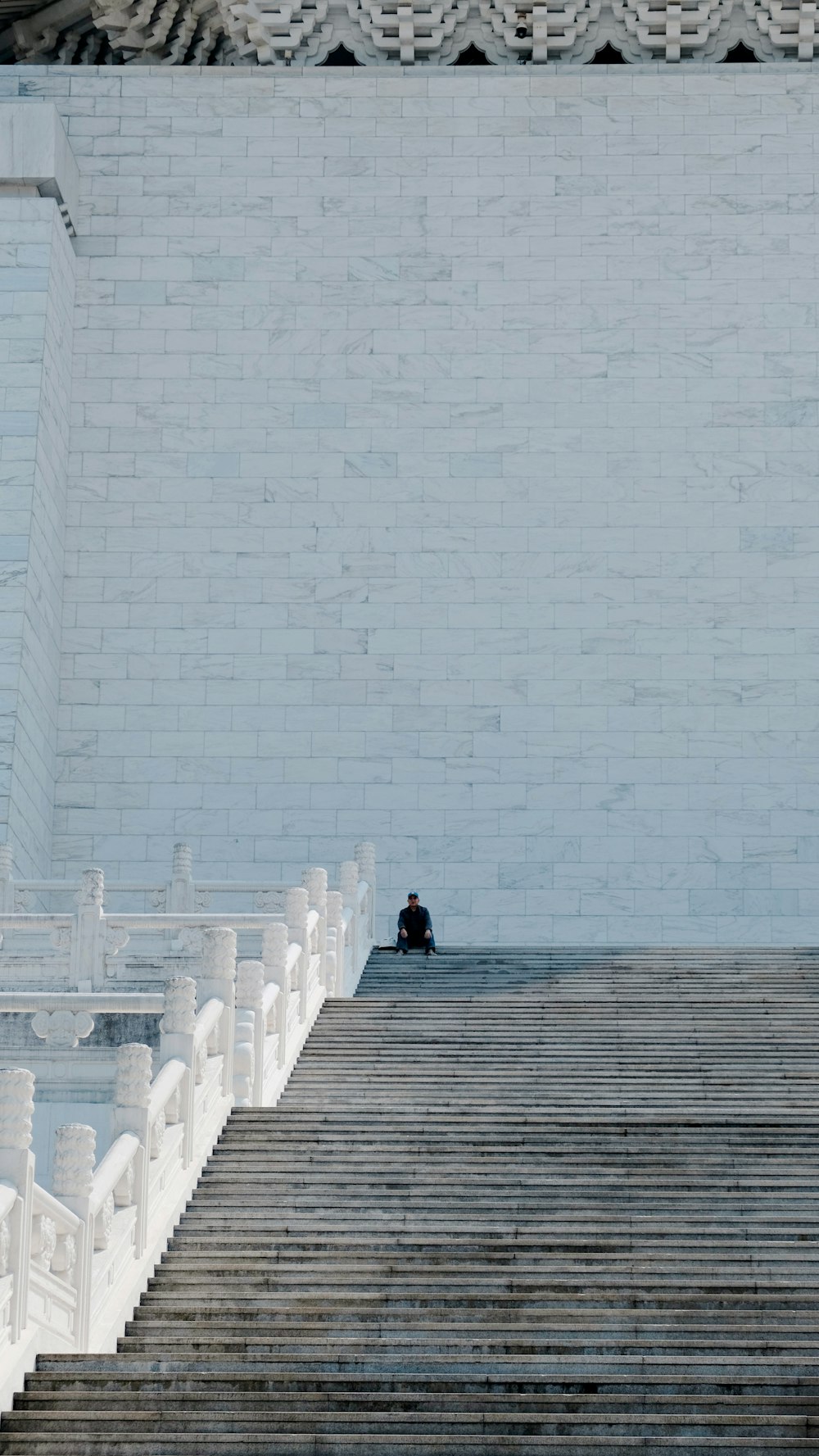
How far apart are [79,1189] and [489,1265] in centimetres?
162

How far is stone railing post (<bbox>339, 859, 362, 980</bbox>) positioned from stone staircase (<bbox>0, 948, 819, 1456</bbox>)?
6.44 feet

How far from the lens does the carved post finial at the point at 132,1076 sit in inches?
328

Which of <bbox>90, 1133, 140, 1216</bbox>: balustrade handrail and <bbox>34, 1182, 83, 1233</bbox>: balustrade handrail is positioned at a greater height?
<bbox>90, 1133, 140, 1216</bbox>: balustrade handrail

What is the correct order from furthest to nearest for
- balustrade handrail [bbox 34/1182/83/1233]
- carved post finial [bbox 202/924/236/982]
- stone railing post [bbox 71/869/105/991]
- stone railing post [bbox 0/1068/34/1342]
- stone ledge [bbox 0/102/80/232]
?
stone ledge [bbox 0/102/80/232] → stone railing post [bbox 71/869/105/991] → carved post finial [bbox 202/924/236/982] → balustrade handrail [bbox 34/1182/83/1233] → stone railing post [bbox 0/1068/34/1342]

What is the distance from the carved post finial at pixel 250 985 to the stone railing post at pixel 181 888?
406 centimetres

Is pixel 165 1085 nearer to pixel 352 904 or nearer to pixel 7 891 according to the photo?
pixel 352 904

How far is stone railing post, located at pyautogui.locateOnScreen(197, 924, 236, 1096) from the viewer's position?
1009 centimetres

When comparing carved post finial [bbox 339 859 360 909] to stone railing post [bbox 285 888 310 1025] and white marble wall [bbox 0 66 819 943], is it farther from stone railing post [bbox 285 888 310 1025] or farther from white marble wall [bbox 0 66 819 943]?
white marble wall [bbox 0 66 819 943]

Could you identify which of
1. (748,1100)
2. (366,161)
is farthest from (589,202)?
(748,1100)

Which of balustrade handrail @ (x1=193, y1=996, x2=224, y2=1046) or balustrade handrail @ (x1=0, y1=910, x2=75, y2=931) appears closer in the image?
balustrade handrail @ (x1=193, y1=996, x2=224, y2=1046)

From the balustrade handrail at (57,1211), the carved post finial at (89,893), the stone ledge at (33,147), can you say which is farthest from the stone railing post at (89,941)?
the stone ledge at (33,147)

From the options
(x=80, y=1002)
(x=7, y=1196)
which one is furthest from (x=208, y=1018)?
(x=7, y=1196)

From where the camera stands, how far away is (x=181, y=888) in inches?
591

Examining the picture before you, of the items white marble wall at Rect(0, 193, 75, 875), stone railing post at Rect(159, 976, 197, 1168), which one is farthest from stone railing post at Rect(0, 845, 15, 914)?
stone railing post at Rect(159, 976, 197, 1168)
